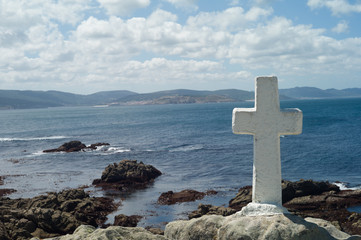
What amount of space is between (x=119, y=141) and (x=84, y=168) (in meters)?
26.0

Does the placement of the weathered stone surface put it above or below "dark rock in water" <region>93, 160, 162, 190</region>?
above

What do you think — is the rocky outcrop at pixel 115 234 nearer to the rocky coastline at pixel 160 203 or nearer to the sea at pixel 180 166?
the rocky coastline at pixel 160 203

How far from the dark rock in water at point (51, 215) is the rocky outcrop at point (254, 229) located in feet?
32.2

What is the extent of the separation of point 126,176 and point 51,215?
54.0 ft

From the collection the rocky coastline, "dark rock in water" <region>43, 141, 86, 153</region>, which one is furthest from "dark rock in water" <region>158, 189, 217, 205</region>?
"dark rock in water" <region>43, 141, 86, 153</region>

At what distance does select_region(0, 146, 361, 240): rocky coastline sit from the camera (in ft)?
26.0

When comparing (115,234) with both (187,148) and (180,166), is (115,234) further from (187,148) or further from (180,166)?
(187,148)

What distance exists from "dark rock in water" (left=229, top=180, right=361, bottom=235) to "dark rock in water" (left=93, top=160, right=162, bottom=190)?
11.2 metres

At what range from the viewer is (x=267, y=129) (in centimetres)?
848

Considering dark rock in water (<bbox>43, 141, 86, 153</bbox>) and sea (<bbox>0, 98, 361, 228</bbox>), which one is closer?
sea (<bbox>0, 98, 361, 228</bbox>)

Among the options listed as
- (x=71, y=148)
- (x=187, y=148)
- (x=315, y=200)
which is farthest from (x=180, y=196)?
(x=71, y=148)

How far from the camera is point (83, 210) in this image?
76.1ft

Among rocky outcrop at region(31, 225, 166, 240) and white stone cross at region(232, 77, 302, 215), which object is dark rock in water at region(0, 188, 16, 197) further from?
white stone cross at region(232, 77, 302, 215)

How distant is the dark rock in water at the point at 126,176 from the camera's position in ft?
110
